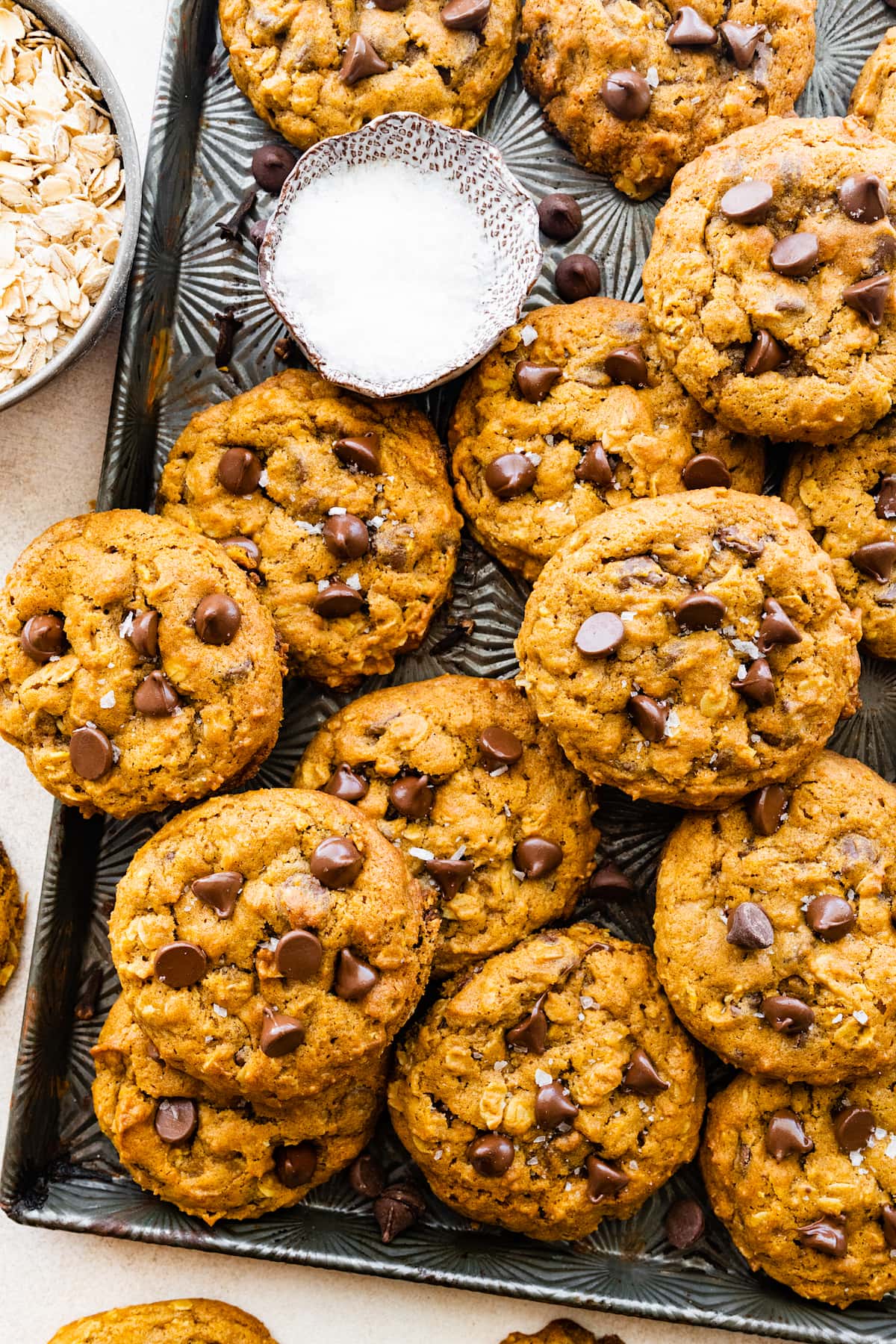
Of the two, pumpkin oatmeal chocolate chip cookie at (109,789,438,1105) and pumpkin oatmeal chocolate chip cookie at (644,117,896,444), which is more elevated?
pumpkin oatmeal chocolate chip cookie at (644,117,896,444)

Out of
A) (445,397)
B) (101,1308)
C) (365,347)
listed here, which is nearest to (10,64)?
(365,347)

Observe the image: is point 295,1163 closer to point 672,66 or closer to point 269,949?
point 269,949

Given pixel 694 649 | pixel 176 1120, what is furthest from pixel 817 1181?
pixel 176 1120

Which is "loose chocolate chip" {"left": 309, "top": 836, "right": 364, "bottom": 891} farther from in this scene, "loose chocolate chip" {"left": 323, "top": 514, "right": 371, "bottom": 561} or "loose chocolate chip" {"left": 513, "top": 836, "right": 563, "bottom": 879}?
"loose chocolate chip" {"left": 323, "top": 514, "right": 371, "bottom": 561}

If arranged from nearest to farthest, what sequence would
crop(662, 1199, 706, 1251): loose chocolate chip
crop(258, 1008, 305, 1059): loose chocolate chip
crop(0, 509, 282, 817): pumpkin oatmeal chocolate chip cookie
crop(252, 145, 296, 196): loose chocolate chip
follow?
crop(258, 1008, 305, 1059): loose chocolate chip → crop(0, 509, 282, 817): pumpkin oatmeal chocolate chip cookie → crop(662, 1199, 706, 1251): loose chocolate chip → crop(252, 145, 296, 196): loose chocolate chip

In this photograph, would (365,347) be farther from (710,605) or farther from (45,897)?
(45,897)

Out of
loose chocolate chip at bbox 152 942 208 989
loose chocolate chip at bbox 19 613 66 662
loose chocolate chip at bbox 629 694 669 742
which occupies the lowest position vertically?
loose chocolate chip at bbox 152 942 208 989

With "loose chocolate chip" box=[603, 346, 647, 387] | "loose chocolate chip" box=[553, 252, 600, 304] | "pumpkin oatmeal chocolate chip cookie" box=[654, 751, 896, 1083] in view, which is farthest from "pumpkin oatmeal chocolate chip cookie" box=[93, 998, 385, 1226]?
"loose chocolate chip" box=[553, 252, 600, 304]
